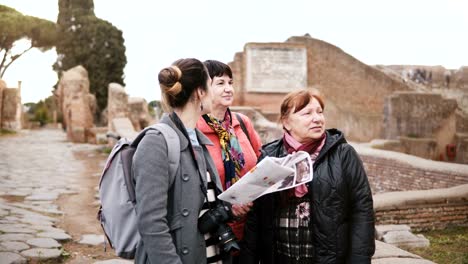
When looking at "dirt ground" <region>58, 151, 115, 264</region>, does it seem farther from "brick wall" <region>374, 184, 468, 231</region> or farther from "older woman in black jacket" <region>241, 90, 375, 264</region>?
"brick wall" <region>374, 184, 468, 231</region>

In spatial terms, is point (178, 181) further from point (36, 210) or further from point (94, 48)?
point (94, 48)

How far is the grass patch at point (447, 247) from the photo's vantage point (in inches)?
203

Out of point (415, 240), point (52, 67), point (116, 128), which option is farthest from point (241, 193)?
point (52, 67)

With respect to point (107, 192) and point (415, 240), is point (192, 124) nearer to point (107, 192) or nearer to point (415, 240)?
point (107, 192)

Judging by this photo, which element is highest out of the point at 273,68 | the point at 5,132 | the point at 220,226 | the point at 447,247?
the point at 273,68

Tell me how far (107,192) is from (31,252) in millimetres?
2672

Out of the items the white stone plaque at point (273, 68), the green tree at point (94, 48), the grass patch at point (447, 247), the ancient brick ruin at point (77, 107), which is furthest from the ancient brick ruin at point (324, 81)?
the green tree at point (94, 48)

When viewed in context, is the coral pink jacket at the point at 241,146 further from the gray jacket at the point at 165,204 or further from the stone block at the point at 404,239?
the stone block at the point at 404,239

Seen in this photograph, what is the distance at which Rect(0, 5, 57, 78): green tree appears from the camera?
1838 cm

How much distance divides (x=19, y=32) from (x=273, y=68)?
10.7 metres

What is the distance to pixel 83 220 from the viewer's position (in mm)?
6105

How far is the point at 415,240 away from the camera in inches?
221

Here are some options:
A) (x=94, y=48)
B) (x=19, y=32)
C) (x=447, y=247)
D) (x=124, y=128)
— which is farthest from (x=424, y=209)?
(x=94, y=48)

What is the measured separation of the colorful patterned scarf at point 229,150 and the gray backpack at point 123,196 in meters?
0.78
